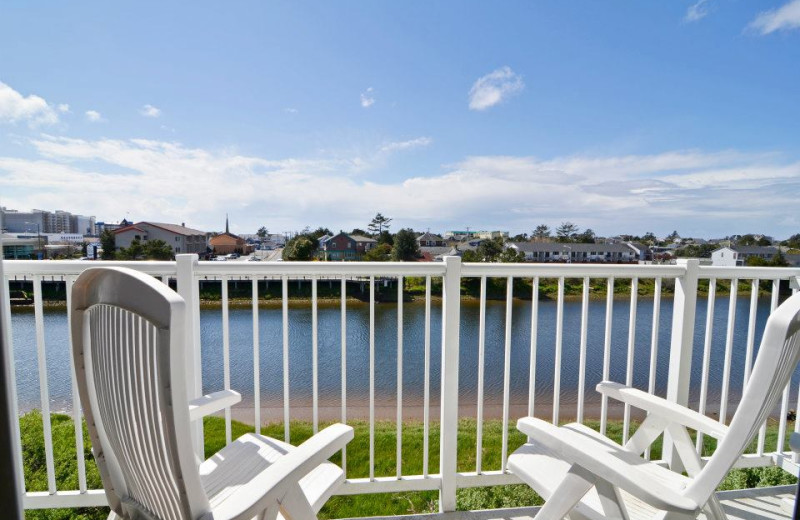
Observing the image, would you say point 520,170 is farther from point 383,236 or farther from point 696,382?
point 696,382

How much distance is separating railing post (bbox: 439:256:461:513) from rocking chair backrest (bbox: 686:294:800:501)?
96cm

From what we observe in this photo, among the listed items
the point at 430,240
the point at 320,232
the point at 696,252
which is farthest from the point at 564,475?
the point at 320,232

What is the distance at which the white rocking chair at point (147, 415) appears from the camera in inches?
32.9

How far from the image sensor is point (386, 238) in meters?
27.9

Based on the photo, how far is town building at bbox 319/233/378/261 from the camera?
80.9 feet

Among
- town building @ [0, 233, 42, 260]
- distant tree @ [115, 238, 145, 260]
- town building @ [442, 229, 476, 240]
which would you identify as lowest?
distant tree @ [115, 238, 145, 260]

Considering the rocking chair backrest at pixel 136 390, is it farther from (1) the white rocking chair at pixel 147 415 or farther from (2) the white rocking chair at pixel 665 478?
(2) the white rocking chair at pixel 665 478

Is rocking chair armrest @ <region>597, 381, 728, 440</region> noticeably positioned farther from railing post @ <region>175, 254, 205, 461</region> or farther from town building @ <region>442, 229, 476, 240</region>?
town building @ <region>442, 229, 476, 240</region>

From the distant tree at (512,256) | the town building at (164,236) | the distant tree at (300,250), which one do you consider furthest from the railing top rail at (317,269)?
the distant tree at (300,250)

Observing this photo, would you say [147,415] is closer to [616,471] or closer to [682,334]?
[616,471]

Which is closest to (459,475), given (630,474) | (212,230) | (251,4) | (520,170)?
(630,474)

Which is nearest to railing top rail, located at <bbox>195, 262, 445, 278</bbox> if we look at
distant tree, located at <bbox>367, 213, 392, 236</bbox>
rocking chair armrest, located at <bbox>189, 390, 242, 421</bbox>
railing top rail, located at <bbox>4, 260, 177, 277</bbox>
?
railing top rail, located at <bbox>4, 260, 177, 277</bbox>

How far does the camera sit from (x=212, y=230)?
57.3 feet

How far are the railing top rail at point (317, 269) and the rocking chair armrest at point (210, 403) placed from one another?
52cm
